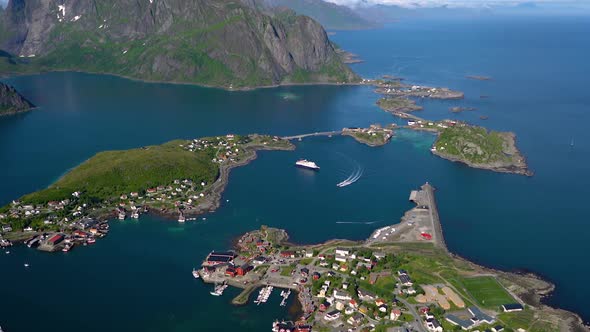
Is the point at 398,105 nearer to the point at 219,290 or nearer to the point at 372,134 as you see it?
the point at 372,134

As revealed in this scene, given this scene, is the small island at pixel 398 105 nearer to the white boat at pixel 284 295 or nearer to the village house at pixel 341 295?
the village house at pixel 341 295

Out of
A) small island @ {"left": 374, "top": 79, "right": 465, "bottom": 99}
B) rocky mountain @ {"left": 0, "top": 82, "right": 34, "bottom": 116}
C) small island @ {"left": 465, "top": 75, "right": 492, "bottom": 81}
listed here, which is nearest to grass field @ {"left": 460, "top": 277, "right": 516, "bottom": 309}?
small island @ {"left": 374, "top": 79, "right": 465, "bottom": 99}

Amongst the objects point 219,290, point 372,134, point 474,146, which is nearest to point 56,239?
point 219,290

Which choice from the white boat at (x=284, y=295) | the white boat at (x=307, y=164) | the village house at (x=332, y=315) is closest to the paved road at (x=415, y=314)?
the village house at (x=332, y=315)

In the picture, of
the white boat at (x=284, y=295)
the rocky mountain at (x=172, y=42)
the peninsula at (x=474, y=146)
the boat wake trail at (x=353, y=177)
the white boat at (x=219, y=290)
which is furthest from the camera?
the rocky mountain at (x=172, y=42)

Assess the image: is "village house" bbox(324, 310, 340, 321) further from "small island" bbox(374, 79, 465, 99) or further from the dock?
"small island" bbox(374, 79, 465, 99)

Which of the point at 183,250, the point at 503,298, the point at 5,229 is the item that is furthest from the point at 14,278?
the point at 503,298

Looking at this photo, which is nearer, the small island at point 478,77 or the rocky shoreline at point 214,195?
the rocky shoreline at point 214,195
